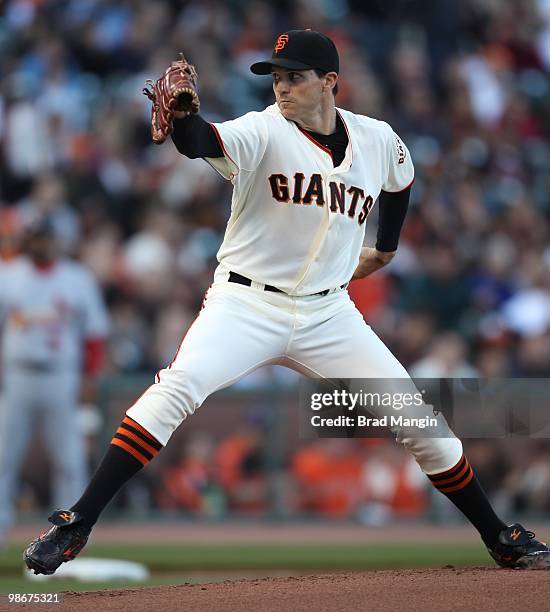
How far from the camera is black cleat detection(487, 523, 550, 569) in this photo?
5023 mm

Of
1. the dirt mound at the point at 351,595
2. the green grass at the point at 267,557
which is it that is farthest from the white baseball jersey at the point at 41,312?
the dirt mound at the point at 351,595

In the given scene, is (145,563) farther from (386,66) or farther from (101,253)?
(386,66)

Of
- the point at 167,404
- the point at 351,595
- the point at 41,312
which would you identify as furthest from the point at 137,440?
the point at 41,312

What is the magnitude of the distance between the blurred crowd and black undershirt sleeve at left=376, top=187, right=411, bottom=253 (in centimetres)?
441

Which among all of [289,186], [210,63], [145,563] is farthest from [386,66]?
[289,186]

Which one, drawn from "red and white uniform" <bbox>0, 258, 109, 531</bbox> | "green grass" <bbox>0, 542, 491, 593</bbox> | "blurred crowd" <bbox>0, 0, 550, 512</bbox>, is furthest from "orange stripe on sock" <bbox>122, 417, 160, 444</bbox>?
"blurred crowd" <bbox>0, 0, 550, 512</bbox>

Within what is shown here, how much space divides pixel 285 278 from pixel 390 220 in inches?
32.6

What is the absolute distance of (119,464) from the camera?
4465 millimetres

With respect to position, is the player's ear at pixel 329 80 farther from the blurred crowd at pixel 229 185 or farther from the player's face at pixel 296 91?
the blurred crowd at pixel 229 185

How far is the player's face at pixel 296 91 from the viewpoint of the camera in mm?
4762

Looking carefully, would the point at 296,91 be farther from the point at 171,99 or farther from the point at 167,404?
the point at 167,404

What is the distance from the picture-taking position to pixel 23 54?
11.5m

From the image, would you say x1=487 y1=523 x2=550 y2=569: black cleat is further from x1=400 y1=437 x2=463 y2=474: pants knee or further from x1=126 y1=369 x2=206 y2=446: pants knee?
x1=126 y1=369 x2=206 y2=446: pants knee

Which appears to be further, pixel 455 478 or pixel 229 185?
pixel 229 185
